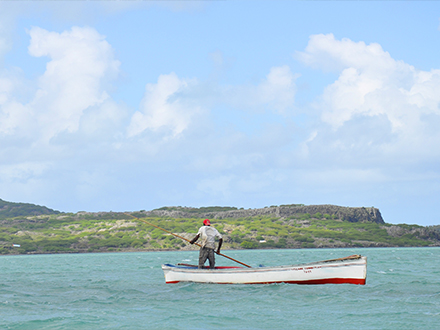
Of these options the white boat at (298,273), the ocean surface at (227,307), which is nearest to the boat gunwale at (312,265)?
the white boat at (298,273)

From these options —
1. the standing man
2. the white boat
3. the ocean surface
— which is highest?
the standing man

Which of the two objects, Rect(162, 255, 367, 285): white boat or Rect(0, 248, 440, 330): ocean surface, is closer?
Rect(0, 248, 440, 330): ocean surface

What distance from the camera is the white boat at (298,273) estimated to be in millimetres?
25906

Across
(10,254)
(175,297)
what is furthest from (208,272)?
(10,254)

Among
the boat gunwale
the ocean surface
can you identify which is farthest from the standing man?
the ocean surface

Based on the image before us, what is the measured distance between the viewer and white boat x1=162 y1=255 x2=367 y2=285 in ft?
85.0

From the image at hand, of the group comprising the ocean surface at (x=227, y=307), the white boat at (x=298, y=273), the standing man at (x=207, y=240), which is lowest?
the ocean surface at (x=227, y=307)

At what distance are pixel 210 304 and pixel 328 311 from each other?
537 cm

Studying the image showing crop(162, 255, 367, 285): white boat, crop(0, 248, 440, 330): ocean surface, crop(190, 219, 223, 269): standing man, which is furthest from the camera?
crop(190, 219, 223, 269): standing man

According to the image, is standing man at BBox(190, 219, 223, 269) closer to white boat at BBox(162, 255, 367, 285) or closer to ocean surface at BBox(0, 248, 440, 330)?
white boat at BBox(162, 255, 367, 285)

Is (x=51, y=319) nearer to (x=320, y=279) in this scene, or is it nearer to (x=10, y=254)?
(x=320, y=279)

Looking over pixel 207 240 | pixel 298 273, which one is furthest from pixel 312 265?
pixel 207 240

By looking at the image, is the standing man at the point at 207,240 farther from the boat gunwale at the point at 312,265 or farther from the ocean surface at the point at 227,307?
the ocean surface at the point at 227,307

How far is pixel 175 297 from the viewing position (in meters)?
25.7
